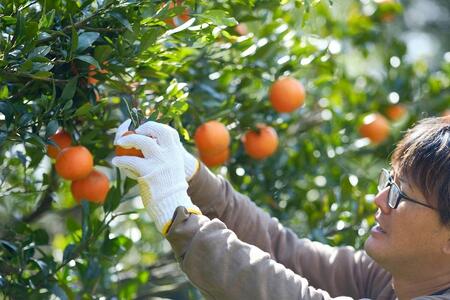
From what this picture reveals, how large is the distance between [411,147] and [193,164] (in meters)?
0.46

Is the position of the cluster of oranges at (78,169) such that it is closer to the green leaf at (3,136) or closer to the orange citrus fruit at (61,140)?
the orange citrus fruit at (61,140)

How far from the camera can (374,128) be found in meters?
2.94

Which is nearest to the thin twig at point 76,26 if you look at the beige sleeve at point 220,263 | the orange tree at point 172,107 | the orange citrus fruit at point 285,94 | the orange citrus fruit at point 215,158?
the orange tree at point 172,107

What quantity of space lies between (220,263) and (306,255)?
0.55 m

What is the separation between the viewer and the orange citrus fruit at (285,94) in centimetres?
245

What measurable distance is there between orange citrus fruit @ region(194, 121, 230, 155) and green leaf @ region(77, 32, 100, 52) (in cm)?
→ 51

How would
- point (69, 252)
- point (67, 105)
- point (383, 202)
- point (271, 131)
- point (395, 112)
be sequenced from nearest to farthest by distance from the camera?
1. point (67, 105)
2. point (383, 202)
3. point (69, 252)
4. point (271, 131)
5. point (395, 112)

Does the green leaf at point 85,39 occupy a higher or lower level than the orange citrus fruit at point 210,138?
higher

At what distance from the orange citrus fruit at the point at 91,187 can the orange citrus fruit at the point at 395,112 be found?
1300mm

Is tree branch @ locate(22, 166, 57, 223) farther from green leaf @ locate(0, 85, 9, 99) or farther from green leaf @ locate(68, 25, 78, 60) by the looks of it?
green leaf @ locate(68, 25, 78, 60)

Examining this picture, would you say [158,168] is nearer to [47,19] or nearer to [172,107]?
[172,107]

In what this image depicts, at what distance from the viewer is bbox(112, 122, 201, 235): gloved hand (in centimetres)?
171

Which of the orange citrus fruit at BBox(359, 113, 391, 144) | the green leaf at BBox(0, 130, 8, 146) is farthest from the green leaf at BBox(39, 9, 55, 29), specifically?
the orange citrus fruit at BBox(359, 113, 391, 144)

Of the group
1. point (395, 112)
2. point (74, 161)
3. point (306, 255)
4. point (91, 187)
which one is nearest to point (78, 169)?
point (74, 161)
